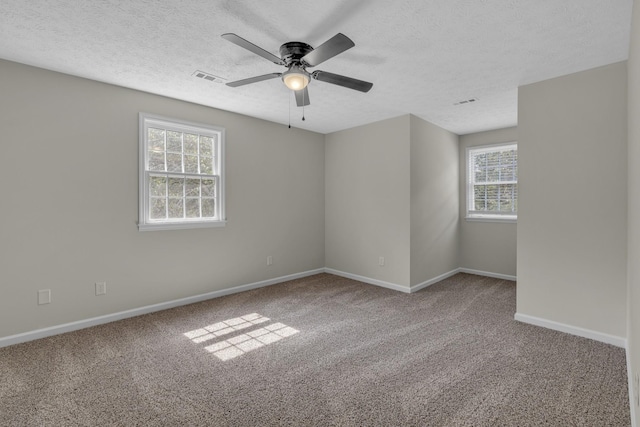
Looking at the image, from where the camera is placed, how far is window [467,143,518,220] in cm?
498

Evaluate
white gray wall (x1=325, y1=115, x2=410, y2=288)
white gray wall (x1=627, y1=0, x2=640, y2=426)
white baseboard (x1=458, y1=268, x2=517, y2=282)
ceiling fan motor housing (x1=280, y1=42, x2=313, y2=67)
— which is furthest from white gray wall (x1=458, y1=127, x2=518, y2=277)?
ceiling fan motor housing (x1=280, y1=42, x2=313, y2=67)

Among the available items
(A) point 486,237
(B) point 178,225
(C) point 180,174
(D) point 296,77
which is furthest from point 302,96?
(A) point 486,237

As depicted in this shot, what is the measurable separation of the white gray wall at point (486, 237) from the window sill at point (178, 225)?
405 centimetres

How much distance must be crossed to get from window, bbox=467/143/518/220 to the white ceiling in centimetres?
178

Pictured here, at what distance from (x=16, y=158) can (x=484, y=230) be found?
6023mm

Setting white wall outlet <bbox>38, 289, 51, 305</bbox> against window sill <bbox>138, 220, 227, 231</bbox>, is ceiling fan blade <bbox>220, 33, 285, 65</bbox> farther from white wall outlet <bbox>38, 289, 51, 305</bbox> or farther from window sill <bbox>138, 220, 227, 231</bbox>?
white wall outlet <bbox>38, 289, 51, 305</bbox>

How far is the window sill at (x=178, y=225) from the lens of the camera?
3.49 metres

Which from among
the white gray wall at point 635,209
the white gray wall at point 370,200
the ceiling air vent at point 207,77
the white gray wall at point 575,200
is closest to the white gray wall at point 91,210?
the ceiling air vent at point 207,77

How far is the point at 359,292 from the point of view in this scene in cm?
437

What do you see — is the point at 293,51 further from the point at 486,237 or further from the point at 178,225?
the point at 486,237

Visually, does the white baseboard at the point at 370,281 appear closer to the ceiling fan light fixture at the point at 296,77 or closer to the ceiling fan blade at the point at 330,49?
the ceiling fan light fixture at the point at 296,77

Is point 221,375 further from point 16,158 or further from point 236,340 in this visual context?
point 16,158

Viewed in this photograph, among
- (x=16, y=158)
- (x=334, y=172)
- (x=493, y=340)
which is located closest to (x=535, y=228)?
(x=493, y=340)

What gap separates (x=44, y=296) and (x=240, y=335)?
184 cm
